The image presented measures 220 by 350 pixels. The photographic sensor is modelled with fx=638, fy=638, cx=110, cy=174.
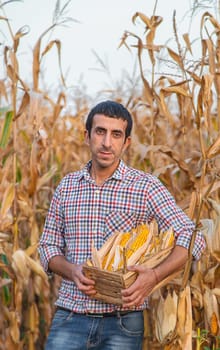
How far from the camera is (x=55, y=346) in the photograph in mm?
2723

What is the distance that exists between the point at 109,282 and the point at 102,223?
16.7 inches

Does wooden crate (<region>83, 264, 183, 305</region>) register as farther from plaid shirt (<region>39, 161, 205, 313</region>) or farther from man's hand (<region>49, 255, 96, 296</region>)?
plaid shirt (<region>39, 161, 205, 313</region>)

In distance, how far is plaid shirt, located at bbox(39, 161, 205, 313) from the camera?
2707mm

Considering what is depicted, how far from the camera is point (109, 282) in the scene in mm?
2375

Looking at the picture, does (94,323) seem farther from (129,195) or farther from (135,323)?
(129,195)

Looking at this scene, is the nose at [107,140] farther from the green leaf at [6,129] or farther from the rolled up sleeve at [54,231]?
the green leaf at [6,129]

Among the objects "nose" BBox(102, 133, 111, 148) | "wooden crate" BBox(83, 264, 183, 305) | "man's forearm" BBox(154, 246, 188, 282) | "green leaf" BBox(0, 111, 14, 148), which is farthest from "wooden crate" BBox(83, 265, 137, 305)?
"green leaf" BBox(0, 111, 14, 148)

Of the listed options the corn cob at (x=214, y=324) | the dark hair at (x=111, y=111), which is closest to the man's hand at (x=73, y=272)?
the dark hair at (x=111, y=111)

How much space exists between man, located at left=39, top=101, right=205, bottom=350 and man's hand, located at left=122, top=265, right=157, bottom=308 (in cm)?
13

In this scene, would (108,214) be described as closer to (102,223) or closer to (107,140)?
(102,223)

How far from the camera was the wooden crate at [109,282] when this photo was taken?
234 cm

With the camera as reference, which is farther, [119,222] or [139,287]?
[119,222]

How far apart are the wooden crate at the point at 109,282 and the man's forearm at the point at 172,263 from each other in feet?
0.48

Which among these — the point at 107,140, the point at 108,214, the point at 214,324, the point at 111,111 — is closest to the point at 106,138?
the point at 107,140
